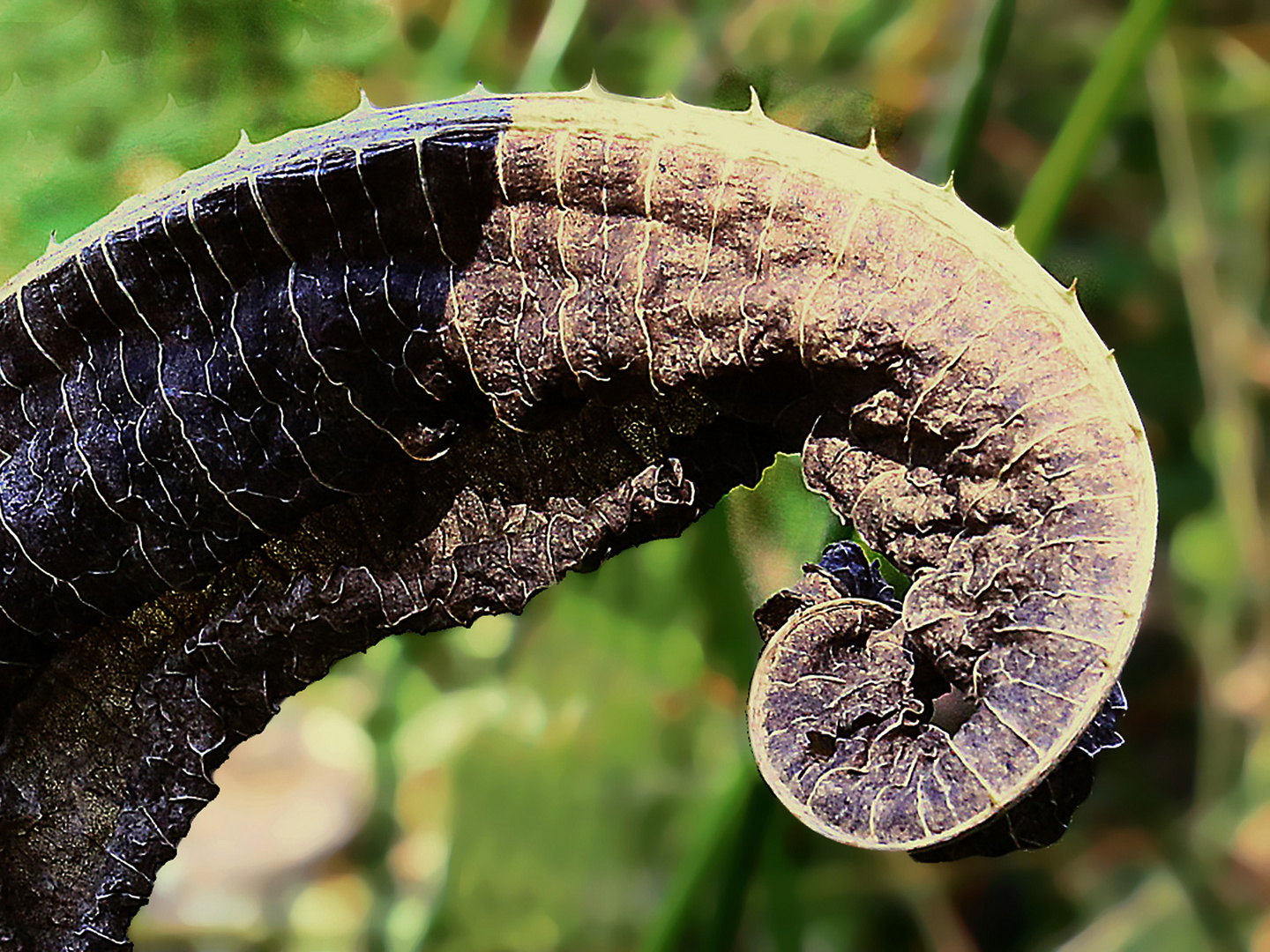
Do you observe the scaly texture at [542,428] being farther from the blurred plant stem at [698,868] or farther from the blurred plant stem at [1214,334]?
the blurred plant stem at [1214,334]

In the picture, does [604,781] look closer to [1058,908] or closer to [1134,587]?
[1058,908]

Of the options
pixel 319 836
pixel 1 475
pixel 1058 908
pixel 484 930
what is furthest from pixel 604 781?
pixel 1 475

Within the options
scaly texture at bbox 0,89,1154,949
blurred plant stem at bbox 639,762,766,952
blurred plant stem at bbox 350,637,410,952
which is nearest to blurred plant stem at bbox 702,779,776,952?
blurred plant stem at bbox 639,762,766,952

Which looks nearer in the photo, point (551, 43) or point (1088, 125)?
point (1088, 125)

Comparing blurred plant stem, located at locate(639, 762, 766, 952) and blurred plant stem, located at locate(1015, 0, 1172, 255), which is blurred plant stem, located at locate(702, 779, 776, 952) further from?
blurred plant stem, located at locate(1015, 0, 1172, 255)

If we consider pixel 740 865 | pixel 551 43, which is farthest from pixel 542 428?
pixel 551 43

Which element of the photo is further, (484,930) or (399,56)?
(484,930)

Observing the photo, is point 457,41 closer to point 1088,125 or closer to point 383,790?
point 1088,125
